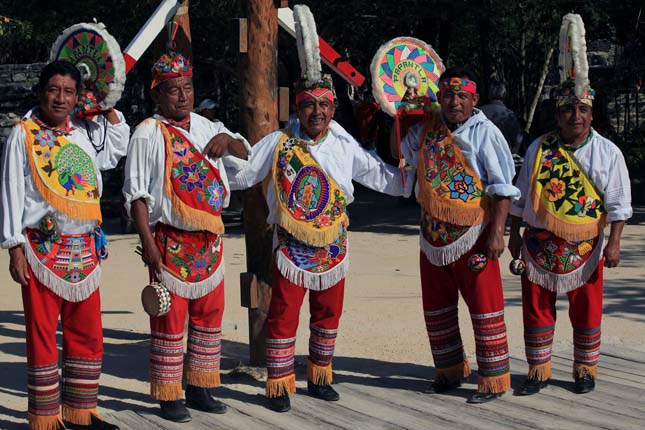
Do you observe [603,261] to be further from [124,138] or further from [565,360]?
[124,138]

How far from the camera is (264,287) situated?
21.4 feet

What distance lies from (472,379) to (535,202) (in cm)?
113

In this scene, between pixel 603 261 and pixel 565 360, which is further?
pixel 565 360

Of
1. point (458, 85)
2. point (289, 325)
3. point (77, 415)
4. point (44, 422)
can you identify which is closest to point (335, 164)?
point (458, 85)

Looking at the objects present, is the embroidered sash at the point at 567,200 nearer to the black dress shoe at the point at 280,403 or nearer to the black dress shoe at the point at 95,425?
the black dress shoe at the point at 280,403

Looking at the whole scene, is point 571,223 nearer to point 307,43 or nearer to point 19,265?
point 307,43

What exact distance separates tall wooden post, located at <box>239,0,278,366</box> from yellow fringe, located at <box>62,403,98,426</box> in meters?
1.49

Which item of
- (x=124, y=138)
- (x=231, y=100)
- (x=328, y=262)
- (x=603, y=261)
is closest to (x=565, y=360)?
(x=603, y=261)

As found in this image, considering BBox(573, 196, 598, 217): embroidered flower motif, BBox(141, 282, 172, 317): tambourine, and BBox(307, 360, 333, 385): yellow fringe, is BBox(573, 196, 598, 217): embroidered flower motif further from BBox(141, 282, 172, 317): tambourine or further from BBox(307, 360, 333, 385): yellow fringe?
BBox(141, 282, 172, 317): tambourine

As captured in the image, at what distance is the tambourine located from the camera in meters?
5.24

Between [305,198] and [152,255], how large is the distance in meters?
0.85

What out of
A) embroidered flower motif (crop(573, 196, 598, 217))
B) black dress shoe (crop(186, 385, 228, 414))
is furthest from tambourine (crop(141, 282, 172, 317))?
embroidered flower motif (crop(573, 196, 598, 217))

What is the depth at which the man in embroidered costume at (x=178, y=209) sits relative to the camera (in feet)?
17.3

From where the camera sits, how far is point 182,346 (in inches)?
217
